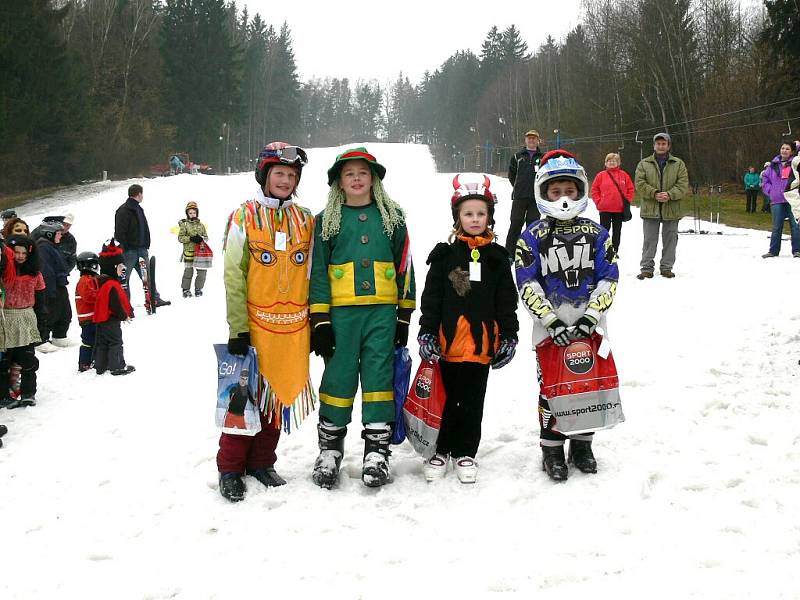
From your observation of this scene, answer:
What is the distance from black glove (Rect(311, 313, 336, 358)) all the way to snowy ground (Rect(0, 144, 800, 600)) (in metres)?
0.88

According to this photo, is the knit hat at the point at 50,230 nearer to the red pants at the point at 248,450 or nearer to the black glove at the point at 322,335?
the red pants at the point at 248,450

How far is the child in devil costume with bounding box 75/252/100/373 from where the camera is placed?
25.1 ft

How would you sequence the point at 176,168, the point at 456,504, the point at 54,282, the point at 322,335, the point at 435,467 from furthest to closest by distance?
the point at 176,168, the point at 54,282, the point at 435,467, the point at 322,335, the point at 456,504

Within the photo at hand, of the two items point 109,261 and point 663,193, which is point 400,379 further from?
point 663,193

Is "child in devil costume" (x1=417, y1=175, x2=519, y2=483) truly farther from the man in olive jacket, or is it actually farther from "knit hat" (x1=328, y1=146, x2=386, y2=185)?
the man in olive jacket

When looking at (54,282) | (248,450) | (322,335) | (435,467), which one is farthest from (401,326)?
(54,282)

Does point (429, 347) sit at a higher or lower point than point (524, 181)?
lower

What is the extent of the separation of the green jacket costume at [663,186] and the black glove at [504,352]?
244 inches

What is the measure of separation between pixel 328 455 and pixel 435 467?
0.69 m

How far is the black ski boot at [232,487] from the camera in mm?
3895

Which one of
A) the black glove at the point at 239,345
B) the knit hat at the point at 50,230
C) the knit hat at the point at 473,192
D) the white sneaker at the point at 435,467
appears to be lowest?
the white sneaker at the point at 435,467

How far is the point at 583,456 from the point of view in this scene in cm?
401

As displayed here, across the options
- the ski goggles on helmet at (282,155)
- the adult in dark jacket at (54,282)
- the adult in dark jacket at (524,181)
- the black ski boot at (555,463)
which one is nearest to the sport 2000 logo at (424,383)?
the black ski boot at (555,463)

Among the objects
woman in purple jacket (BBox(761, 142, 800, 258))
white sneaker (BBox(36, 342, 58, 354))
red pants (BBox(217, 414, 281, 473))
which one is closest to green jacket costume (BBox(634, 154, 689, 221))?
woman in purple jacket (BBox(761, 142, 800, 258))
